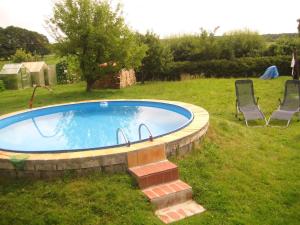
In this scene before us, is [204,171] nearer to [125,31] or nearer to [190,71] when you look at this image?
[125,31]

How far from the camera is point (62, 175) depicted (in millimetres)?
5527

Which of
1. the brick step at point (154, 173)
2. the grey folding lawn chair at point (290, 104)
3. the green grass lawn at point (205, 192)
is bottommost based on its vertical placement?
the green grass lawn at point (205, 192)

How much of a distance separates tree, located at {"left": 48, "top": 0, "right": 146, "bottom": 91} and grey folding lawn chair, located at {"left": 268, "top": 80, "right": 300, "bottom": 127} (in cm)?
841

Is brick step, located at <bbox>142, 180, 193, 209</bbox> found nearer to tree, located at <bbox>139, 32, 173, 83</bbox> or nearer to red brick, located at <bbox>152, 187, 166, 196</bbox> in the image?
red brick, located at <bbox>152, 187, 166, 196</bbox>

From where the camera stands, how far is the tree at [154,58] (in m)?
20.3

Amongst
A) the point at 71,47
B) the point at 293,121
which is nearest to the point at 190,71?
the point at 71,47

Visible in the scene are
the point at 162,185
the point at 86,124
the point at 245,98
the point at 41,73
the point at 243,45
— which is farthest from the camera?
the point at 243,45

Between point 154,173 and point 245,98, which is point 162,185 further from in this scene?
point 245,98

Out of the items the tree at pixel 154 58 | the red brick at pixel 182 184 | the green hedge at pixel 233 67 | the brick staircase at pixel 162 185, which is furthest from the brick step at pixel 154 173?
the green hedge at pixel 233 67

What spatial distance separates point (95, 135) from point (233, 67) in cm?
1516

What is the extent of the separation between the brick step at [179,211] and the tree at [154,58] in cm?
1528

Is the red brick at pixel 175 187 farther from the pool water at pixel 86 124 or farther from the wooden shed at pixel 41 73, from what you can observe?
the wooden shed at pixel 41 73

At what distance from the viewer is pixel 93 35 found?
1571 centimetres

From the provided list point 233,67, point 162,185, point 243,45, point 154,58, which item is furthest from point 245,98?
point 243,45
